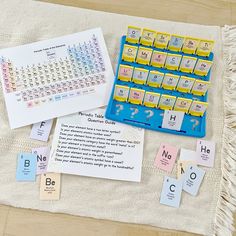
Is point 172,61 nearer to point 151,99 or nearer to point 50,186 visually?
point 151,99

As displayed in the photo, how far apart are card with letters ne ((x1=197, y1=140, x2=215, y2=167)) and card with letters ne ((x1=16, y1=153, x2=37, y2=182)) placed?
38cm

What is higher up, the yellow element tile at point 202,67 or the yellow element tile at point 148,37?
the yellow element tile at point 148,37

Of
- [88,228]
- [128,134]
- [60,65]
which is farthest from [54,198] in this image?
[60,65]

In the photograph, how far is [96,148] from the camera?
77 cm

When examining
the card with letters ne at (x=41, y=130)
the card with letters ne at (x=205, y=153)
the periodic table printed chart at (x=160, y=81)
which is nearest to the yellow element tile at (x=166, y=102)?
the periodic table printed chart at (x=160, y=81)

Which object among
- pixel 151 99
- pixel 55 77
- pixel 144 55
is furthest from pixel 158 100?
pixel 55 77

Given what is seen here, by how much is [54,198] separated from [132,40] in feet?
1.39

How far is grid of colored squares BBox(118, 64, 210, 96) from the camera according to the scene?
2.56 ft

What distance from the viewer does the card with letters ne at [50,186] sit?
73 centimetres

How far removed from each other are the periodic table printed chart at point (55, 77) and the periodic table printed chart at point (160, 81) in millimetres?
51

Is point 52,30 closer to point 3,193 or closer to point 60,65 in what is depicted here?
point 60,65

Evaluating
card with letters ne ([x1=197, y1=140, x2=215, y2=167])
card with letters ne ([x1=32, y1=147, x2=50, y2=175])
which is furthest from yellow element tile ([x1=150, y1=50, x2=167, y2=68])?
card with letters ne ([x1=32, y1=147, x2=50, y2=175])

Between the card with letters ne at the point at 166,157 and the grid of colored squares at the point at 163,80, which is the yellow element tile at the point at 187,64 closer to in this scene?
the grid of colored squares at the point at 163,80

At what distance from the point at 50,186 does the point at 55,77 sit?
27 cm
